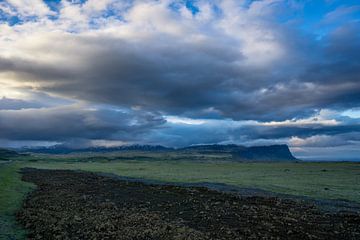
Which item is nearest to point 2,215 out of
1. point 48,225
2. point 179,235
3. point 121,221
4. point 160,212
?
point 48,225

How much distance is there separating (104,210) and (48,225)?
7.57m

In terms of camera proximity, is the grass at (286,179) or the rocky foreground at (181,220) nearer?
the rocky foreground at (181,220)

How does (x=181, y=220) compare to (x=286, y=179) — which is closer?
(x=181, y=220)

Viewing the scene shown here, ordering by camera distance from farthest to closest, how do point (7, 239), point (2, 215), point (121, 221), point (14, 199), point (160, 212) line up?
point (14, 199), point (160, 212), point (2, 215), point (121, 221), point (7, 239)

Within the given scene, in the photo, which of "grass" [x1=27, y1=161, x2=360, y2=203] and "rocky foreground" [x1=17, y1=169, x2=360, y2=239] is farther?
"grass" [x1=27, y1=161, x2=360, y2=203]

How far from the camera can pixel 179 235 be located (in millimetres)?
21812

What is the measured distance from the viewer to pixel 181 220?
90.3 feet

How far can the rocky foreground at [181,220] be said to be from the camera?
22766 mm

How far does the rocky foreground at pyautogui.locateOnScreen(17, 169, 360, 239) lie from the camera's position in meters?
22.8

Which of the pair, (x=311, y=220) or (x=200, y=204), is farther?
(x=200, y=204)

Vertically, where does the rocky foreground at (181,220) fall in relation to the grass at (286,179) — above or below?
below

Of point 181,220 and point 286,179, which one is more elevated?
point 286,179

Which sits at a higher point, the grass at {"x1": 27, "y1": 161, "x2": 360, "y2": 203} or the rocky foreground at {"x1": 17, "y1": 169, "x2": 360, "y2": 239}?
the grass at {"x1": 27, "y1": 161, "x2": 360, "y2": 203}

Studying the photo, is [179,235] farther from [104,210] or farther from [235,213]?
[104,210]
